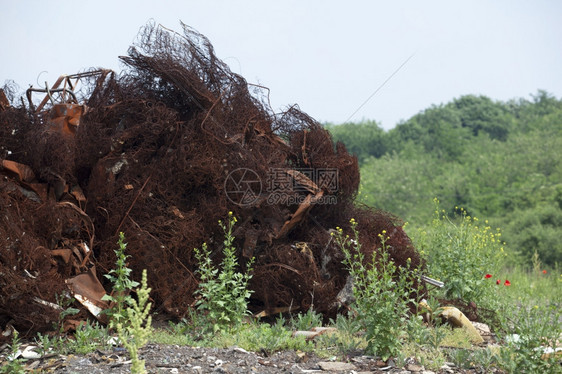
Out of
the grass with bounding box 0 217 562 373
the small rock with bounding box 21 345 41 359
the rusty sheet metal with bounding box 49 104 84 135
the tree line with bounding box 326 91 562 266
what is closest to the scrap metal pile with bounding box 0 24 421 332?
the rusty sheet metal with bounding box 49 104 84 135

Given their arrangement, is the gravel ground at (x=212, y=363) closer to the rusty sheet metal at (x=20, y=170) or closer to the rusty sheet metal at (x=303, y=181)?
the rusty sheet metal at (x=20, y=170)

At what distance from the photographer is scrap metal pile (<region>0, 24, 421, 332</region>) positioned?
590 centimetres

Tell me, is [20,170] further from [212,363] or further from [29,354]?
[212,363]

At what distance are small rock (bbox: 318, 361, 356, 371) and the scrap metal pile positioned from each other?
1.41m

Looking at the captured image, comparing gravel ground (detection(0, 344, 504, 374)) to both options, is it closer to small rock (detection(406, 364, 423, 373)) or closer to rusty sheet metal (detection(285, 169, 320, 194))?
small rock (detection(406, 364, 423, 373))

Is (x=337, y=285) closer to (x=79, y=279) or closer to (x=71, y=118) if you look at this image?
(x=79, y=279)

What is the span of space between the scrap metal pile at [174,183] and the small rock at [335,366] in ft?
4.64

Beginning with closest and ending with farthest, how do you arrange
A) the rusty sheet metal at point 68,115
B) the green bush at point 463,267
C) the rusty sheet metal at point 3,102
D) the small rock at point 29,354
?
the small rock at point 29,354 < the rusty sheet metal at point 3,102 < the rusty sheet metal at point 68,115 < the green bush at point 463,267

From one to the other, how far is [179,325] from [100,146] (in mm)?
2060

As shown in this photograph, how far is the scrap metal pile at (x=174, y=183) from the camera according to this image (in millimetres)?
5902

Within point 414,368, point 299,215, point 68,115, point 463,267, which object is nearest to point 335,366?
point 414,368

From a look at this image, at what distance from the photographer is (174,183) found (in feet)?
20.4

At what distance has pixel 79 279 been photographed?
5520 millimetres

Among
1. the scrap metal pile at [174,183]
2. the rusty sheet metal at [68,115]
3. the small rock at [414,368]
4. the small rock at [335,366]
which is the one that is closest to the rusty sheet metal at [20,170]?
the scrap metal pile at [174,183]
